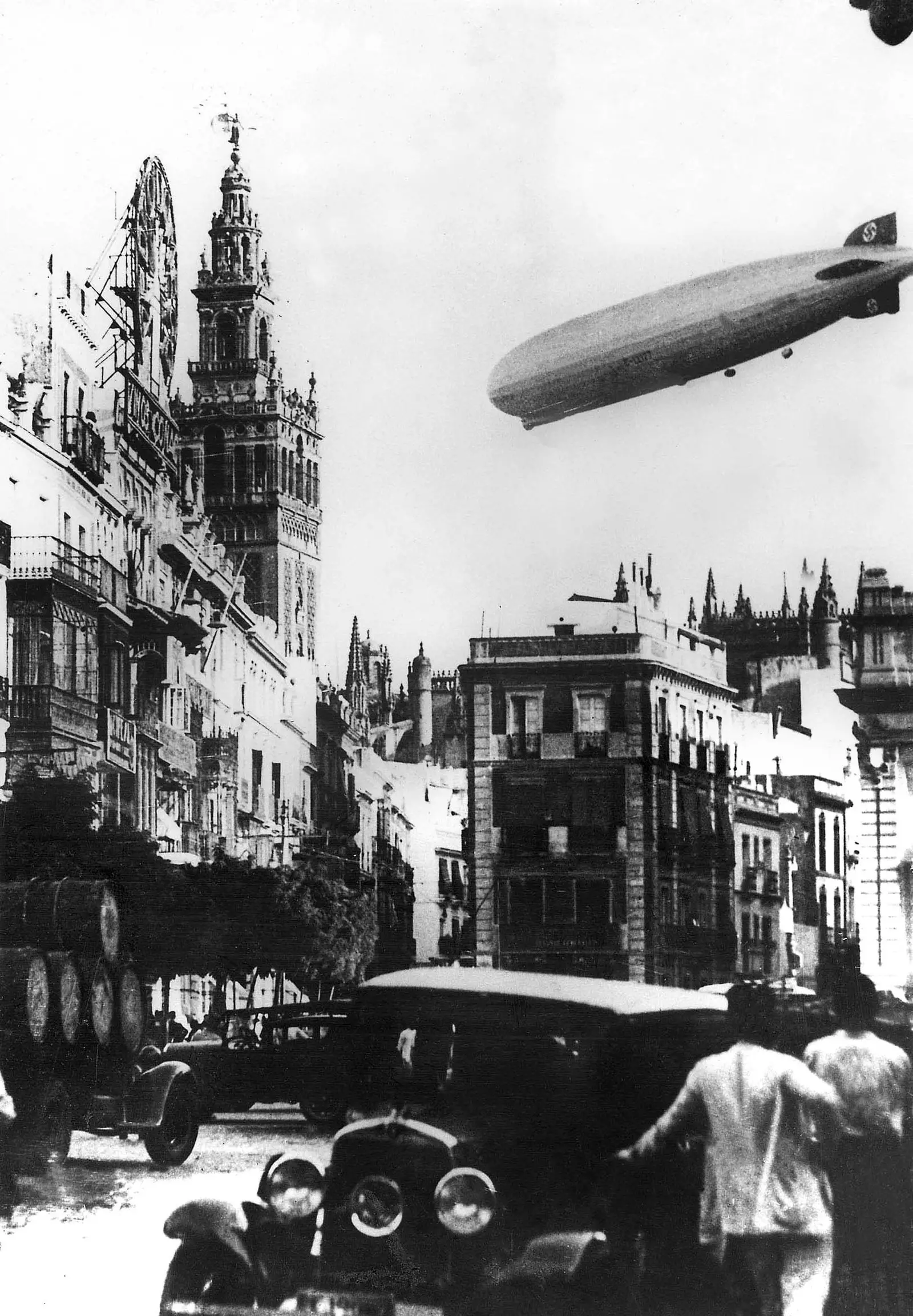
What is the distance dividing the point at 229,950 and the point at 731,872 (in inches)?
73.3

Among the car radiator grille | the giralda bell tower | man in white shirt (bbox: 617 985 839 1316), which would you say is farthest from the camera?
the giralda bell tower

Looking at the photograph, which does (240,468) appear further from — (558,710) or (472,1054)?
(472,1054)

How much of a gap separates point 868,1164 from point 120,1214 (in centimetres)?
260

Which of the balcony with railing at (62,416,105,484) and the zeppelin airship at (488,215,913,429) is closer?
the zeppelin airship at (488,215,913,429)

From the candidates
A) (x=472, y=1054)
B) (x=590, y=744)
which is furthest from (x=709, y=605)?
(x=472, y=1054)

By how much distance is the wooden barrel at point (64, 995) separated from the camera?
21.3ft

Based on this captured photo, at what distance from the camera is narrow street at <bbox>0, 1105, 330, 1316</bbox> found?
6.00 meters

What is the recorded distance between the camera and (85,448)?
270 inches

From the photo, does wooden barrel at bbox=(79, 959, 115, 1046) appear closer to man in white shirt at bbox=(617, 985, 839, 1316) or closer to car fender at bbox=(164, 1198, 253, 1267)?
car fender at bbox=(164, 1198, 253, 1267)

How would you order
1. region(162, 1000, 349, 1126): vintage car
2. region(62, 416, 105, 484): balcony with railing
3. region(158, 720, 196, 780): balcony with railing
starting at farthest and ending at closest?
region(62, 416, 105, 484): balcony with railing
region(158, 720, 196, 780): balcony with railing
region(162, 1000, 349, 1126): vintage car

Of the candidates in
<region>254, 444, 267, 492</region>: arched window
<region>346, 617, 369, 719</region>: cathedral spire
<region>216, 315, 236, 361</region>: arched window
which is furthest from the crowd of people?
<region>216, 315, 236, 361</region>: arched window

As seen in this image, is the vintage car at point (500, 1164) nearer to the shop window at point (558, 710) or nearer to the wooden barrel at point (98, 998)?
the wooden barrel at point (98, 998)

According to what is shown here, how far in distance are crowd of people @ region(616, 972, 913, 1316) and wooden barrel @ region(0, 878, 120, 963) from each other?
82.1 inches

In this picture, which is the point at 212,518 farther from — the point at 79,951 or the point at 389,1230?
the point at 389,1230
